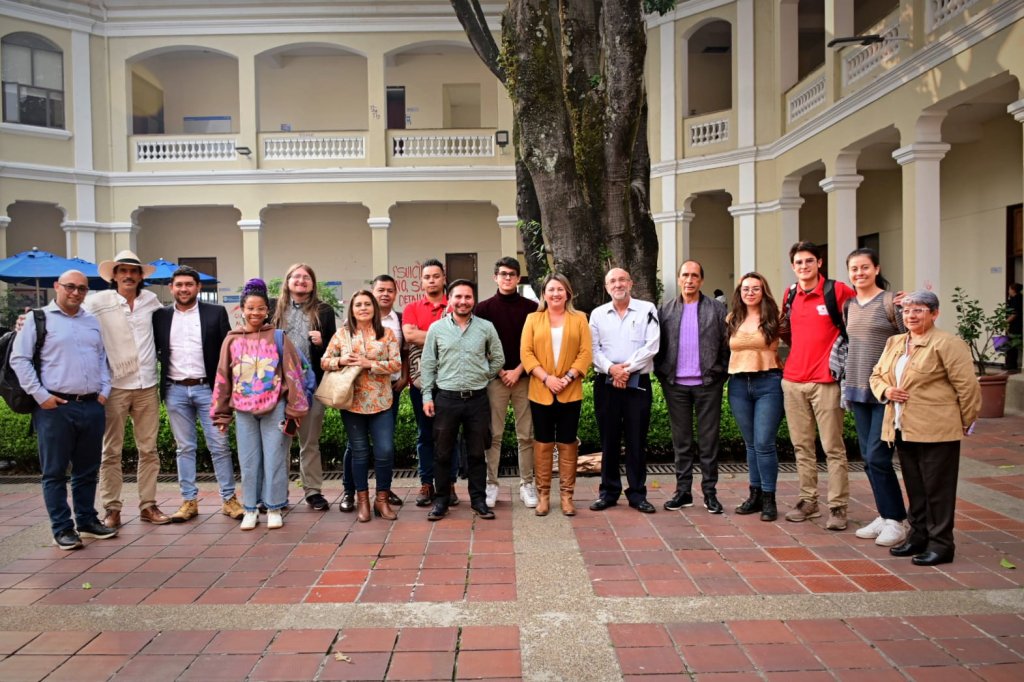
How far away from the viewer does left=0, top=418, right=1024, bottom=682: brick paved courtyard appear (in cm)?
329

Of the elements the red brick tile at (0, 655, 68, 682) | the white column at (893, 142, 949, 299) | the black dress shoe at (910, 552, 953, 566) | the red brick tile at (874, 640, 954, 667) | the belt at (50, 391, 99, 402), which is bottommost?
the red brick tile at (0, 655, 68, 682)

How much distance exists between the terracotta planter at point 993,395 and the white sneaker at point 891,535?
573cm

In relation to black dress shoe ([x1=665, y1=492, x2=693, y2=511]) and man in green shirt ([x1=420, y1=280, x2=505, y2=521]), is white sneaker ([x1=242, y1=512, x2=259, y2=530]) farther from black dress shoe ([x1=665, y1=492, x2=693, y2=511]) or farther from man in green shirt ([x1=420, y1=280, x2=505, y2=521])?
black dress shoe ([x1=665, y1=492, x2=693, y2=511])

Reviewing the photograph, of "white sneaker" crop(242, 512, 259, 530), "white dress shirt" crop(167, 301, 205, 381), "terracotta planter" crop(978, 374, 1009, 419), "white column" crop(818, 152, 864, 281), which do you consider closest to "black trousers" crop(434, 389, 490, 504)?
"white sneaker" crop(242, 512, 259, 530)

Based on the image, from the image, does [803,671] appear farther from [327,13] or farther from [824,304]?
[327,13]

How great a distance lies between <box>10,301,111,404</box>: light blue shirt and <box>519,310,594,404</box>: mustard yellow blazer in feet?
9.75

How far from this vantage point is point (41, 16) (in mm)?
16547

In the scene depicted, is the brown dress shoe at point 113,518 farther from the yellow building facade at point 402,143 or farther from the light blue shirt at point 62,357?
the yellow building facade at point 402,143

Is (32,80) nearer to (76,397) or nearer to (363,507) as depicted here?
(76,397)

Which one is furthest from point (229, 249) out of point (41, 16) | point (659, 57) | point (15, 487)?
point (15, 487)

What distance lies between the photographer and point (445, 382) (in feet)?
17.9

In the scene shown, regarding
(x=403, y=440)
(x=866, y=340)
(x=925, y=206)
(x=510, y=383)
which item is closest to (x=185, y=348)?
(x=403, y=440)

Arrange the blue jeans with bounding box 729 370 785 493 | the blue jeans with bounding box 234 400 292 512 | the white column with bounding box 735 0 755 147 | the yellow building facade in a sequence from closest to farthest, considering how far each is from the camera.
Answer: the blue jeans with bounding box 729 370 785 493
the blue jeans with bounding box 234 400 292 512
the yellow building facade
the white column with bounding box 735 0 755 147

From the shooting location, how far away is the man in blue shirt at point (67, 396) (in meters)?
4.82
